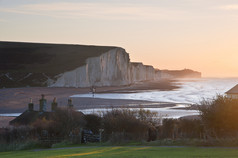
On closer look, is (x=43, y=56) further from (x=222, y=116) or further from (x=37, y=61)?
(x=222, y=116)

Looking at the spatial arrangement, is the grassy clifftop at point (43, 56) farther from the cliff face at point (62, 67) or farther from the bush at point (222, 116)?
the bush at point (222, 116)

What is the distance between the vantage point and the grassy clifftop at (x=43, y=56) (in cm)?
14338

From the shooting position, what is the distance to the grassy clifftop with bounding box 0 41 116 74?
143375 millimetres

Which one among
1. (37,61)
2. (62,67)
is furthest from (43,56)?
(62,67)

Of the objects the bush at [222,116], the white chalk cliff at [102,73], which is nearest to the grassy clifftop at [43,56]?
the white chalk cliff at [102,73]

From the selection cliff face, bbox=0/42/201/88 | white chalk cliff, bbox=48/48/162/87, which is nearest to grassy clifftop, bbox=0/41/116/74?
cliff face, bbox=0/42/201/88

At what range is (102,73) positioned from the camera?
133 m

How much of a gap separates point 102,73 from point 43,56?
43057mm

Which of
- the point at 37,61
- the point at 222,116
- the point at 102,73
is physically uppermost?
the point at 37,61

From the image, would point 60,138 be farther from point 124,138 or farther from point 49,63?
point 49,63

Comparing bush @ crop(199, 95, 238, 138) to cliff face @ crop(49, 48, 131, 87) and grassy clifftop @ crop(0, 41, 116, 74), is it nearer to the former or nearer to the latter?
cliff face @ crop(49, 48, 131, 87)

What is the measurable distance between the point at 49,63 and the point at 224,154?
461ft

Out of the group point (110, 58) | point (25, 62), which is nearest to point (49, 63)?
point (25, 62)

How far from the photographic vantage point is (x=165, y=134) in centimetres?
2958
